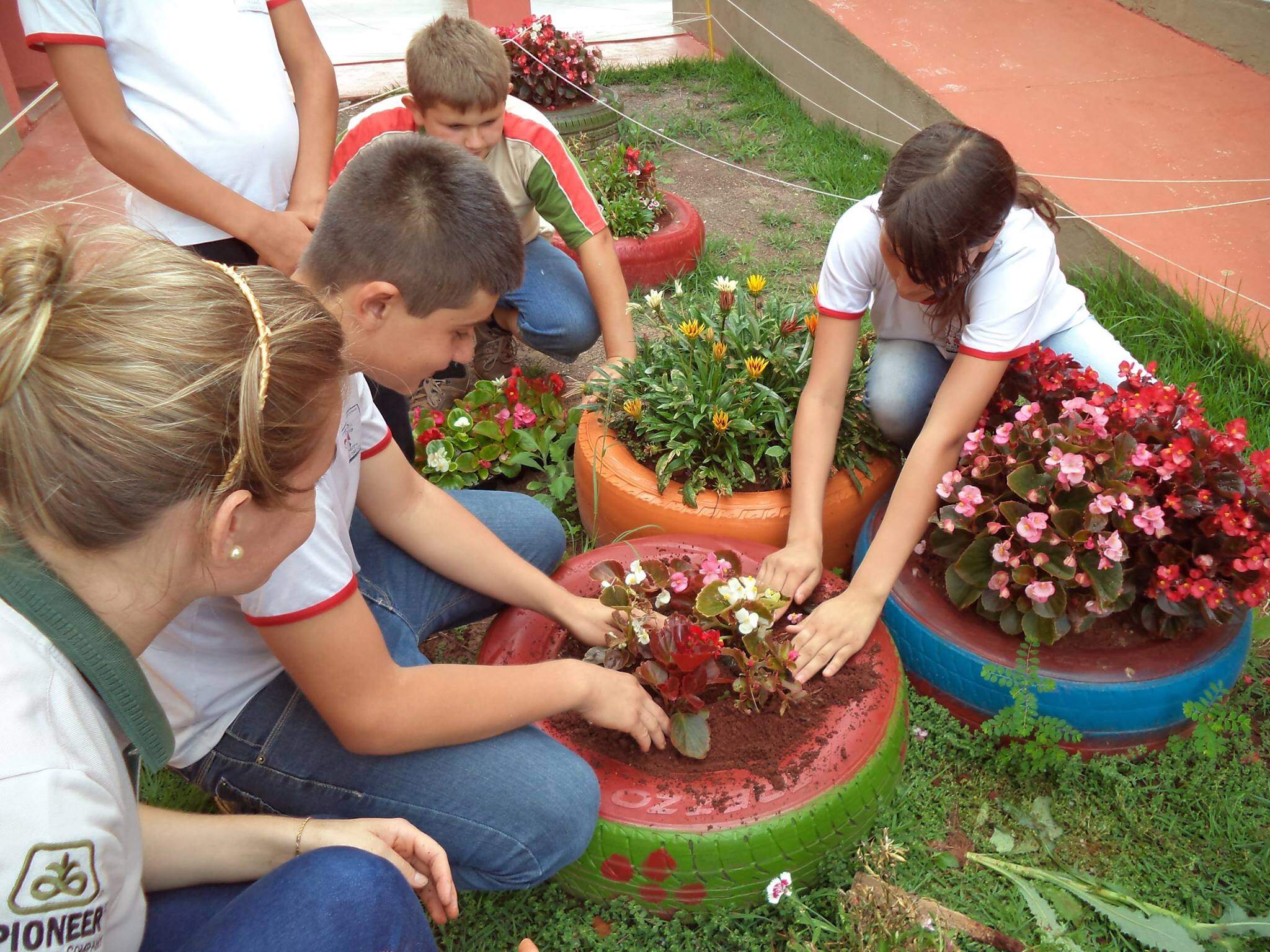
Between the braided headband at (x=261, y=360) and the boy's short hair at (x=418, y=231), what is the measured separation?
680 millimetres

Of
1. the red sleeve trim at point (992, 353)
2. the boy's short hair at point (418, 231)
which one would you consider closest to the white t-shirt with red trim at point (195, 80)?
the boy's short hair at point (418, 231)

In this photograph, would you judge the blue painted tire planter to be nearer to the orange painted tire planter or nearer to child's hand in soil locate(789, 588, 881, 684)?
child's hand in soil locate(789, 588, 881, 684)

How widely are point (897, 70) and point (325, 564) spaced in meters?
4.32

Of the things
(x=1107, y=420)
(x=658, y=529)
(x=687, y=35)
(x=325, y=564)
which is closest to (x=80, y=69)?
(x=325, y=564)

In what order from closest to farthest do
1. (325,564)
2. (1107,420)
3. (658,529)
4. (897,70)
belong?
(325,564)
(1107,420)
(658,529)
(897,70)

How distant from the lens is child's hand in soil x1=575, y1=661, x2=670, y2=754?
1.66m

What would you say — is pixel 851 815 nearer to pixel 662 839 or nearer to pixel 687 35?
pixel 662 839

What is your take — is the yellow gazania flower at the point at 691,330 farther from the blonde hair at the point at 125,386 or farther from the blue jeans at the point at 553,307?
the blonde hair at the point at 125,386

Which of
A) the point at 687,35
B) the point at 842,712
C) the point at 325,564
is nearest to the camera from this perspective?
the point at 325,564

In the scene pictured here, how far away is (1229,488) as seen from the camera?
188 cm

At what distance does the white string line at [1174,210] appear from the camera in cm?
351

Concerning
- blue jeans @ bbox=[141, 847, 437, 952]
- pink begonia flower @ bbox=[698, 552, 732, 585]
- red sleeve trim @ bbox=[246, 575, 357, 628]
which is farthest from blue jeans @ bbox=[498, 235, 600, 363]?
blue jeans @ bbox=[141, 847, 437, 952]

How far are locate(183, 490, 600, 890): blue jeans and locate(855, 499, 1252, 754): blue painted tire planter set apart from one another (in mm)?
797

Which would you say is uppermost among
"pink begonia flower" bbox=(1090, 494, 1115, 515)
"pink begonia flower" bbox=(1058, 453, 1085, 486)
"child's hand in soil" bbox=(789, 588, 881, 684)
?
"pink begonia flower" bbox=(1058, 453, 1085, 486)
